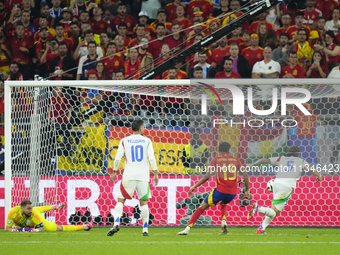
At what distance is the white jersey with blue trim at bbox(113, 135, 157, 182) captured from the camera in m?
7.86

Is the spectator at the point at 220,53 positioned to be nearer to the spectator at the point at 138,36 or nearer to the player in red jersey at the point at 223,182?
the spectator at the point at 138,36

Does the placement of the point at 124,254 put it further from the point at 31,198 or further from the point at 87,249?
the point at 31,198

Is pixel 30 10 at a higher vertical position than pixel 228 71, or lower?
higher

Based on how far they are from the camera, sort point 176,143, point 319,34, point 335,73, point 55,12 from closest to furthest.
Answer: point 176,143
point 335,73
point 319,34
point 55,12

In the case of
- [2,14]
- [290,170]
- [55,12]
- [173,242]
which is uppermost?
[2,14]

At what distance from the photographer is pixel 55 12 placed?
14.8 m

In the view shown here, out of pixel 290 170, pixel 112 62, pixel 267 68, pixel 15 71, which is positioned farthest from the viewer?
pixel 15 71

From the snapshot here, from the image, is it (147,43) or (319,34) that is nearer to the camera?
(147,43)

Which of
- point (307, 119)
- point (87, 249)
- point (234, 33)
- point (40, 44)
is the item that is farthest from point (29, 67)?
point (87, 249)

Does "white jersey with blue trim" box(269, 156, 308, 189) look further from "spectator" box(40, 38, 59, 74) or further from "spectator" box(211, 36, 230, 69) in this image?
"spectator" box(40, 38, 59, 74)

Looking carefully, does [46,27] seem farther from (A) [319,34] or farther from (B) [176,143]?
(A) [319,34]

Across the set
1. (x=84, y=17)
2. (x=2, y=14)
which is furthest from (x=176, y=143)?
(x=2, y=14)

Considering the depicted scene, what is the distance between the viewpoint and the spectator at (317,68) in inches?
458

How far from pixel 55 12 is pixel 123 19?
191cm
